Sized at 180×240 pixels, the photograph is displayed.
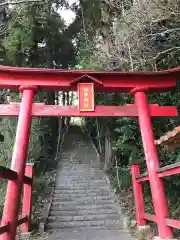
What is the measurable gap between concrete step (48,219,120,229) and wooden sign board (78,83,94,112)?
3.49 meters

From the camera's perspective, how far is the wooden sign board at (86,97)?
618cm

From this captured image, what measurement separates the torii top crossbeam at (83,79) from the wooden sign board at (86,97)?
0.15 meters

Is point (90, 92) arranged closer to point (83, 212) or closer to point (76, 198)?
point (83, 212)

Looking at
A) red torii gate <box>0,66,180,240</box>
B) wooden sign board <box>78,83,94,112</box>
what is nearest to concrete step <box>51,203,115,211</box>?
red torii gate <box>0,66,180,240</box>

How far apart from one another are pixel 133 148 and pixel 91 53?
4554 millimetres

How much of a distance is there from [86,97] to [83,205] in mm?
4097

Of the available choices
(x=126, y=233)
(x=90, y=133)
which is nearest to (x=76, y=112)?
(x=126, y=233)

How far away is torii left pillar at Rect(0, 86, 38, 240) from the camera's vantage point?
4738 millimetres

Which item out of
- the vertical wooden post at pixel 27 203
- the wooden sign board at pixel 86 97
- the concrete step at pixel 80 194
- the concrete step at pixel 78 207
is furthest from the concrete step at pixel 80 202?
the wooden sign board at pixel 86 97

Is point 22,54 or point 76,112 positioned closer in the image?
point 76,112

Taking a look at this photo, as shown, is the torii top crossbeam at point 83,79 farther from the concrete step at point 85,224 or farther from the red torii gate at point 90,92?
the concrete step at point 85,224

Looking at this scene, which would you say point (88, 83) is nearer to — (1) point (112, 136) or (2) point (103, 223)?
(2) point (103, 223)

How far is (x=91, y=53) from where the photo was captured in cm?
1135

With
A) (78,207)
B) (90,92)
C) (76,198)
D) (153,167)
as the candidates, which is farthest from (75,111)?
(76,198)
